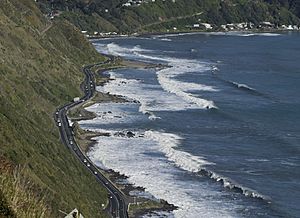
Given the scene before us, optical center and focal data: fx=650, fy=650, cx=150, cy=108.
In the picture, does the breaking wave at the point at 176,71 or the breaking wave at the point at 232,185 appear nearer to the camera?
Result: the breaking wave at the point at 232,185

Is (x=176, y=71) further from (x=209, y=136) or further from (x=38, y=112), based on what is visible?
(x=38, y=112)

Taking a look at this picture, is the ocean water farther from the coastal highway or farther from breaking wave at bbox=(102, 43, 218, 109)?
the coastal highway

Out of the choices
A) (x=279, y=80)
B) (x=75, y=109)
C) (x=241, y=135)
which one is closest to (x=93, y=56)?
(x=279, y=80)

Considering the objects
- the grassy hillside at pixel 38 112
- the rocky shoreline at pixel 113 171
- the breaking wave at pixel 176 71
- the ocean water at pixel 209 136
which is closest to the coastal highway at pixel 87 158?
the rocky shoreline at pixel 113 171

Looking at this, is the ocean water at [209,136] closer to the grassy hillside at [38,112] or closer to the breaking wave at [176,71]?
the breaking wave at [176,71]

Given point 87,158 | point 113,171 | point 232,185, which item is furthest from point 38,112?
point 232,185

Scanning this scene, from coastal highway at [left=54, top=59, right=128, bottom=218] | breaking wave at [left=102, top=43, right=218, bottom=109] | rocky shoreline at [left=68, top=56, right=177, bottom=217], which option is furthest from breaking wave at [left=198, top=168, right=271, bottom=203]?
breaking wave at [left=102, top=43, right=218, bottom=109]
